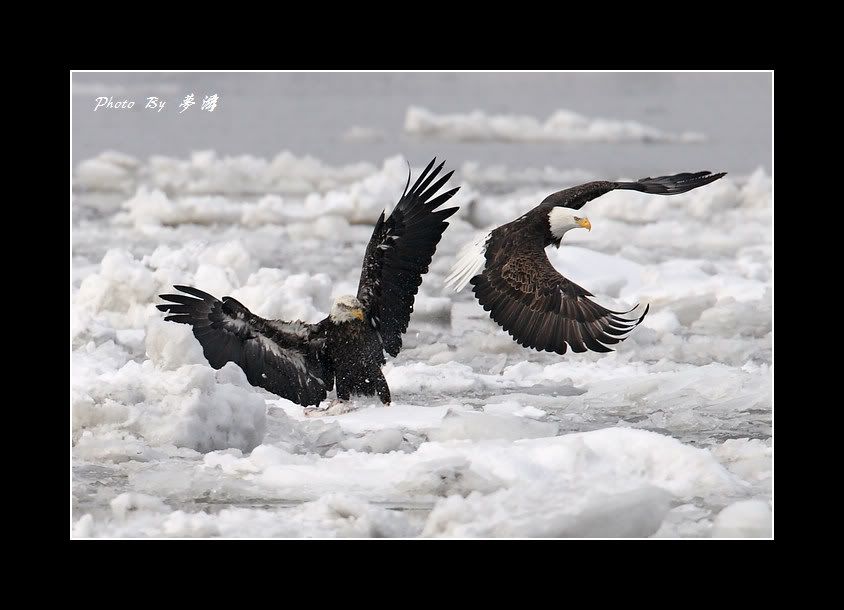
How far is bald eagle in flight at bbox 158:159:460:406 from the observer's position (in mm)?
6332

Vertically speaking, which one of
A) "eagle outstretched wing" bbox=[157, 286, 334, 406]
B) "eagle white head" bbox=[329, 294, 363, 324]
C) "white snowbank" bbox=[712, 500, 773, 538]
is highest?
"eagle white head" bbox=[329, 294, 363, 324]

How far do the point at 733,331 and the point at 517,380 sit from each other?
1.44 metres

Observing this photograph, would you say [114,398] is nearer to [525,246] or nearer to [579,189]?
[525,246]

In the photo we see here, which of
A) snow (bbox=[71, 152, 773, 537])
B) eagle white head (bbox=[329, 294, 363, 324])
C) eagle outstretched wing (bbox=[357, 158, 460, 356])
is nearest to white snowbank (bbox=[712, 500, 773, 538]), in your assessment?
snow (bbox=[71, 152, 773, 537])

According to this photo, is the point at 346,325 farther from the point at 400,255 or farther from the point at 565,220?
the point at 565,220

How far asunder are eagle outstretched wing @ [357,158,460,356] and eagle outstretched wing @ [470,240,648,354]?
405 mm

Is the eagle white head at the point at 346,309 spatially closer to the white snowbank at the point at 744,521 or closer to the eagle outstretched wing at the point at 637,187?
the eagle outstretched wing at the point at 637,187

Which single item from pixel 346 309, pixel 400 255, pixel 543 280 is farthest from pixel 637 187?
pixel 346 309

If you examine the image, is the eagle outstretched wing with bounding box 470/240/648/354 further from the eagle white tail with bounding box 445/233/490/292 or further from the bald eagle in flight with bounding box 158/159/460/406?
the bald eagle in flight with bounding box 158/159/460/406

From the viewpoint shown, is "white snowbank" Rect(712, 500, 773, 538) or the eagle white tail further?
the eagle white tail

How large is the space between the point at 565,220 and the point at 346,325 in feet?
4.33

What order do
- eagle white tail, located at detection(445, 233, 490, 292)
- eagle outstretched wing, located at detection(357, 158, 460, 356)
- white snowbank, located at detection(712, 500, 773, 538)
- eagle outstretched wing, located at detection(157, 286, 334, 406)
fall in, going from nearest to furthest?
1. white snowbank, located at detection(712, 500, 773, 538)
2. eagle outstretched wing, located at detection(157, 286, 334, 406)
3. eagle outstretched wing, located at detection(357, 158, 460, 356)
4. eagle white tail, located at detection(445, 233, 490, 292)

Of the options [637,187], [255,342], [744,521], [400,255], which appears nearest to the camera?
[744,521]

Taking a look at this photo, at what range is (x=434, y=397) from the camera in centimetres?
700
